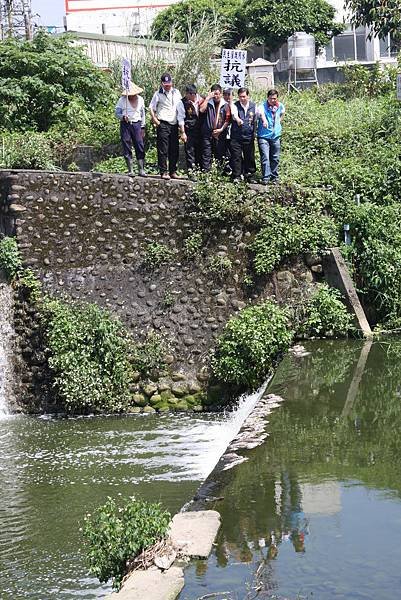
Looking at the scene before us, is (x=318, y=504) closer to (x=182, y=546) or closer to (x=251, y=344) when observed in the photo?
(x=182, y=546)

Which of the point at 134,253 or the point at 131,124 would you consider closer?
the point at 134,253

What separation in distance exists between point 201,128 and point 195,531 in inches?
346

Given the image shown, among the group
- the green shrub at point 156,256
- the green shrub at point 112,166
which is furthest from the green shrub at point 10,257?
the green shrub at point 112,166

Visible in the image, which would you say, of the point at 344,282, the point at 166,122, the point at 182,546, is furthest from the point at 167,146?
the point at 182,546

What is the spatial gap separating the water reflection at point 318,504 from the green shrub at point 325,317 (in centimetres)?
240

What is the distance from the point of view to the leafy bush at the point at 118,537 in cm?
617

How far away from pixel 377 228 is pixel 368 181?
1.02 m

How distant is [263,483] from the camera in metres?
7.79

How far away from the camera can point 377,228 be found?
1417cm

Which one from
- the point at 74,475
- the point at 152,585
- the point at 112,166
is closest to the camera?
the point at 152,585

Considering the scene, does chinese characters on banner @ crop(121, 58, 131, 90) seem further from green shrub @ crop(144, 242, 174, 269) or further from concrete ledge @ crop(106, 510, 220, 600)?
concrete ledge @ crop(106, 510, 220, 600)

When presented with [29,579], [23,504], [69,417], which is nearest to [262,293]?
[69,417]

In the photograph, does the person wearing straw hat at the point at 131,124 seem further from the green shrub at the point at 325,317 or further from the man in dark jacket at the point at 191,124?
the green shrub at the point at 325,317

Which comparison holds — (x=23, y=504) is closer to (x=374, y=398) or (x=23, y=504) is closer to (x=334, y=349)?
(x=374, y=398)
